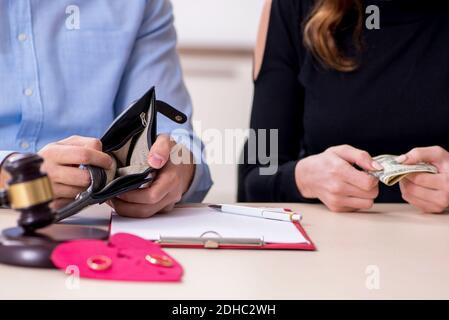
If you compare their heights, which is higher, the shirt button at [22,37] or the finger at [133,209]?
the shirt button at [22,37]

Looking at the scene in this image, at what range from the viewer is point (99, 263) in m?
0.64

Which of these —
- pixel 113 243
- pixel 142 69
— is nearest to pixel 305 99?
pixel 142 69

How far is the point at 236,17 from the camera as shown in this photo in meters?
2.29

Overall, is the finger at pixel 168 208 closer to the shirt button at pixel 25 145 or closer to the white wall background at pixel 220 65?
the shirt button at pixel 25 145

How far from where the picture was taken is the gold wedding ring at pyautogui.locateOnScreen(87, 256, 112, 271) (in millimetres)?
627

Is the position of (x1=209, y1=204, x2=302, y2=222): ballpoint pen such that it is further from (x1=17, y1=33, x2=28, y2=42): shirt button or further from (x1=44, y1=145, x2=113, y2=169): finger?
(x1=17, y1=33, x2=28, y2=42): shirt button

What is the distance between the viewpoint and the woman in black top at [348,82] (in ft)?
4.50

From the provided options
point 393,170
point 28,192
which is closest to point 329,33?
point 393,170

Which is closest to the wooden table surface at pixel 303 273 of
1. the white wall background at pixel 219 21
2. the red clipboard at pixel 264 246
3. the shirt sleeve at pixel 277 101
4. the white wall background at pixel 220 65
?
the red clipboard at pixel 264 246

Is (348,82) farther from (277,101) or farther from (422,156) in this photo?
(422,156)

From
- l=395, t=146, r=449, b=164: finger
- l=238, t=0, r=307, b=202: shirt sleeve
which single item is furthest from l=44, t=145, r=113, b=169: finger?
l=238, t=0, r=307, b=202: shirt sleeve

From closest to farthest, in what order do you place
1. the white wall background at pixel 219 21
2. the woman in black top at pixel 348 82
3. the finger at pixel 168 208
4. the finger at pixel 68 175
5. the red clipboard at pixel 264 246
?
the red clipboard at pixel 264 246
the finger at pixel 68 175
the finger at pixel 168 208
the woman in black top at pixel 348 82
the white wall background at pixel 219 21

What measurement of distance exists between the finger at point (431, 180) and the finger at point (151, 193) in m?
0.40
